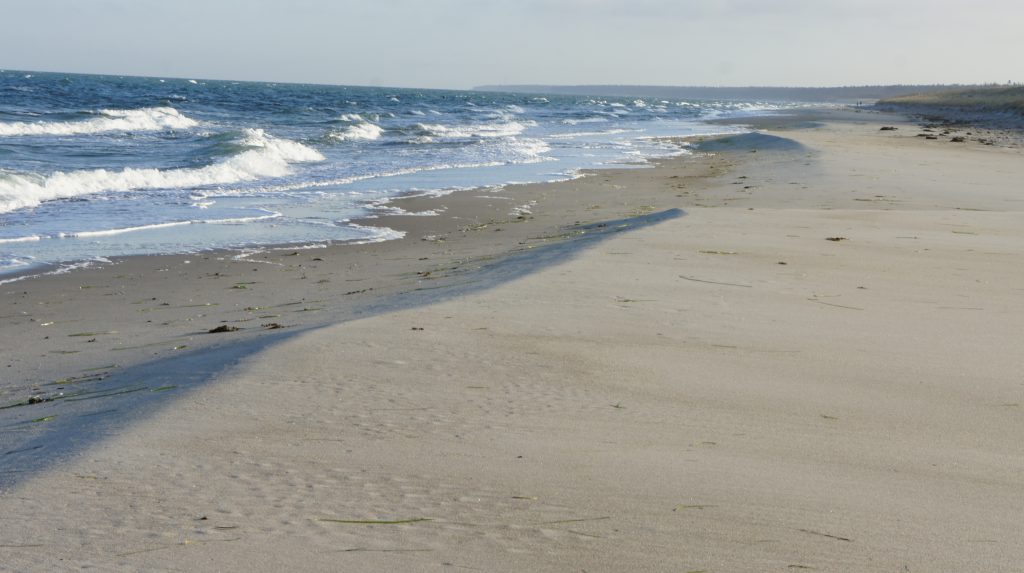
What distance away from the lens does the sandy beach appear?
8.94ft

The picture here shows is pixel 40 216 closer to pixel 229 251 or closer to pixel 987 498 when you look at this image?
pixel 229 251

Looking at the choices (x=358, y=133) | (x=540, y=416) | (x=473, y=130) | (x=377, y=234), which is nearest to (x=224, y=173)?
(x=377, y=234)

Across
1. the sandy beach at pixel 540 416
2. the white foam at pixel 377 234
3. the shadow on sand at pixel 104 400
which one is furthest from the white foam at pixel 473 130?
the shadow on sand at pixel 104 400

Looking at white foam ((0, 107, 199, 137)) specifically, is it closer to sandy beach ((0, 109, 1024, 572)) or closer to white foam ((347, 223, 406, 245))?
white foam ((347, 223, 406, 245))

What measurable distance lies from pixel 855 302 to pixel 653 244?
228cm

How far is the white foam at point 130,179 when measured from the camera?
14.3 m

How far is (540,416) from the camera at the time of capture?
374cm

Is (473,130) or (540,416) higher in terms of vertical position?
(473,130)

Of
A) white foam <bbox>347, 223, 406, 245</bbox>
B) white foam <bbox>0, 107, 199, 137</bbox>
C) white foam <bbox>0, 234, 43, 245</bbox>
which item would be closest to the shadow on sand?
white foam <bbox>347, 223, 406, 245</bbox>

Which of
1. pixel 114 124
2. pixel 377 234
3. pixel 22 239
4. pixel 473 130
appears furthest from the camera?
pixel 473 130

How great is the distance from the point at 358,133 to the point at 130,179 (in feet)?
57.3

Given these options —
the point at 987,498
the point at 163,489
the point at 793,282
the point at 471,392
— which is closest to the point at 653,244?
the point at 793,282

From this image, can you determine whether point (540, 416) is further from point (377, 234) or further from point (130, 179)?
point (130, 179)

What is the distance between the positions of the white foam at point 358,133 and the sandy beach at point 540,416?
24.3 meters
